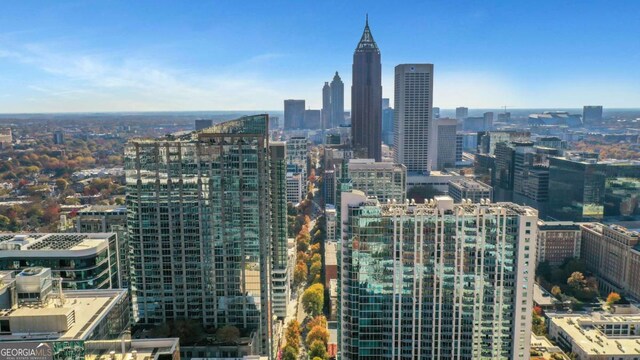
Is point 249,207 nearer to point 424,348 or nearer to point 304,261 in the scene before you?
point 424,348

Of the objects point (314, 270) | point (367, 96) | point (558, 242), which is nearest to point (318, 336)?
point (314, 270)

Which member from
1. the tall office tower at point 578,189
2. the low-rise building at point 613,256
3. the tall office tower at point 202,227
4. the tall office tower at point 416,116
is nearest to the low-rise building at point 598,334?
the low-rise building at point 613,256

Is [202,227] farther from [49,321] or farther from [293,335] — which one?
[49,321]

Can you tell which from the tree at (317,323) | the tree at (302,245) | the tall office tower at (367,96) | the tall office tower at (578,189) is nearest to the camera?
the tree at (317,323)

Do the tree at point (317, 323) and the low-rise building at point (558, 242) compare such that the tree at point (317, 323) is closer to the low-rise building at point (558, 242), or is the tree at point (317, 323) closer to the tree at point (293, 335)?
the tree at point (293, 335)

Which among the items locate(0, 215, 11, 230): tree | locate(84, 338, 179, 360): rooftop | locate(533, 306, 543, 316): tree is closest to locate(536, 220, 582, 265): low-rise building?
locate(533, 306, 543, 316): tree
